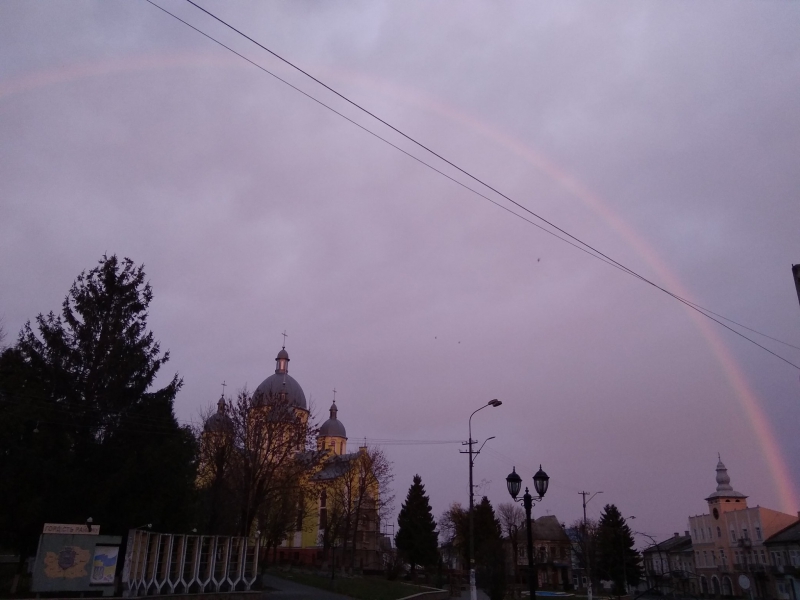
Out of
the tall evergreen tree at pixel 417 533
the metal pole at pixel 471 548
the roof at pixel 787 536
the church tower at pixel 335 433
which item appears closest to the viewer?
the metal pole at pixel 471 548

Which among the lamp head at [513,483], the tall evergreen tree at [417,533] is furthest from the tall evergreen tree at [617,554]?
the lamp head at [513,483]

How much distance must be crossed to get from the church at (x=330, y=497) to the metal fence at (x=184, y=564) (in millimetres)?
11303

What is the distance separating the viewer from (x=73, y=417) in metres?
29.8

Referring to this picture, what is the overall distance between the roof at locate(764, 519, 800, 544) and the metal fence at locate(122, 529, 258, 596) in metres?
59.2

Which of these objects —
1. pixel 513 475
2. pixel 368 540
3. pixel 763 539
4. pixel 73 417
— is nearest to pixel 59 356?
pixel 73 417

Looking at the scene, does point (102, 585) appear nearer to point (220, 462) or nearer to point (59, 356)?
point (59, 356)

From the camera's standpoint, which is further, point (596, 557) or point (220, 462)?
point (596, 557)

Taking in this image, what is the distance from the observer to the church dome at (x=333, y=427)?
105 meters

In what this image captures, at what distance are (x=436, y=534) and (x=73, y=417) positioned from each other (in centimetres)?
5195

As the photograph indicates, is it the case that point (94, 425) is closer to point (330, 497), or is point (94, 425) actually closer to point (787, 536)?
point (330, 497)

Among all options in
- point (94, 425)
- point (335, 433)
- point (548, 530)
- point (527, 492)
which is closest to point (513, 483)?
point (527, 492)

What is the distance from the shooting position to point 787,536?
2687 inches

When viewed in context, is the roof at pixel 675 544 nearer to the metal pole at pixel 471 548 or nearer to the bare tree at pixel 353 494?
the bare tree at pixel 353 494

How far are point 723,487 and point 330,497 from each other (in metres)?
53.0
